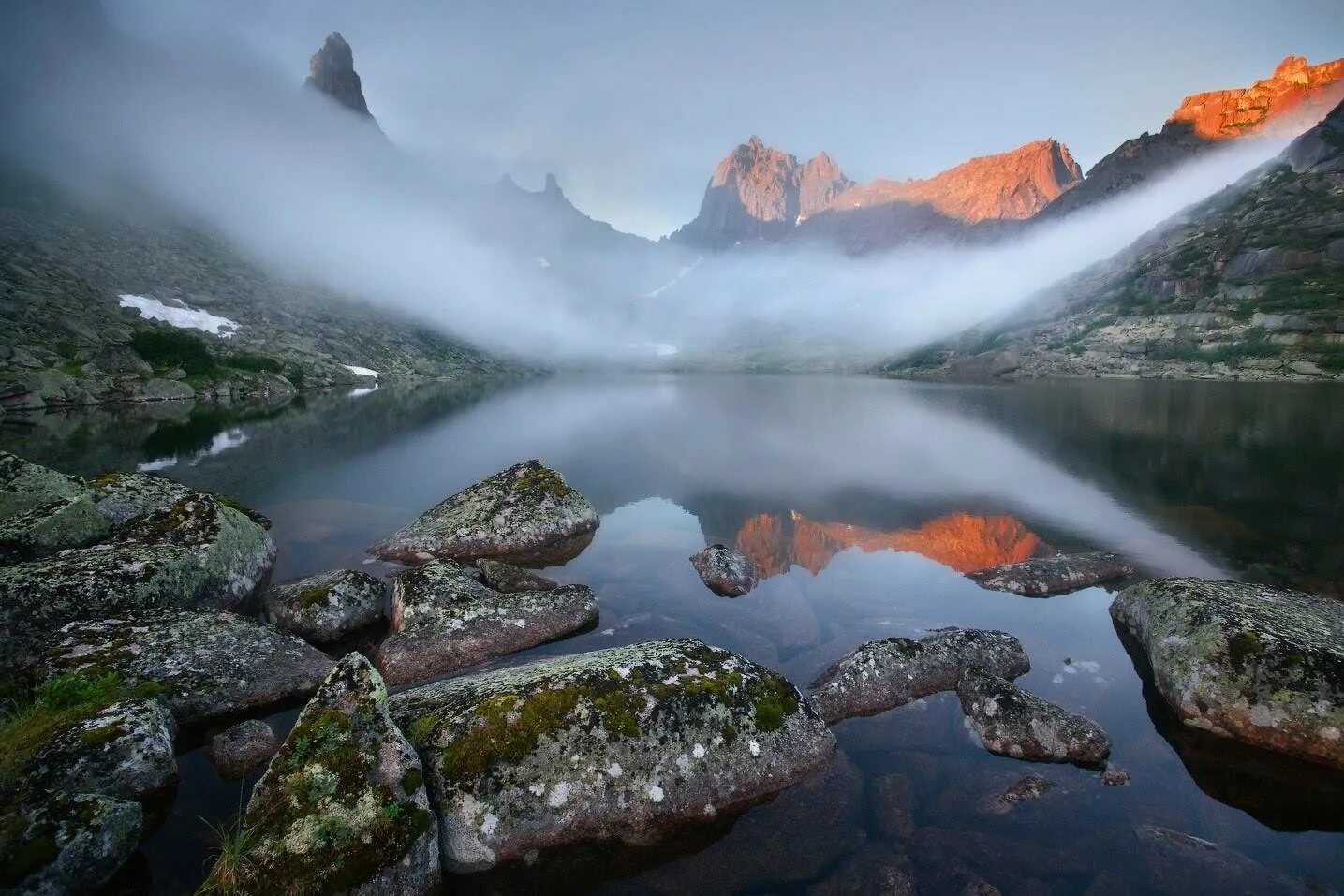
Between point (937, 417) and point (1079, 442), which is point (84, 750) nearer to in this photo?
point (1079, 442)

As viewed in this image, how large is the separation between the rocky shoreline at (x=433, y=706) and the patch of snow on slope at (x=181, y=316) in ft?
338

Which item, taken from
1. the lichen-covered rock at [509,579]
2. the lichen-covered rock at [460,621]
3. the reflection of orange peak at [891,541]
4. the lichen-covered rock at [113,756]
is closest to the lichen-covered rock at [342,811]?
the lichen-covered rock at [113,756]

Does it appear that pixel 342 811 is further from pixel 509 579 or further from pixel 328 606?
pixel 509 579

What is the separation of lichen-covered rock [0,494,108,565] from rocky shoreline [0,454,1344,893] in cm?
5

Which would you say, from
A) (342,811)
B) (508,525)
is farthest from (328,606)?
(342,811)

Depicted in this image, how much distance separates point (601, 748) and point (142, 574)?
36.9ft

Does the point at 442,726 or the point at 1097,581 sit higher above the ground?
the point at 442,726

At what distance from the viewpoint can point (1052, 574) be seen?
16859 mm

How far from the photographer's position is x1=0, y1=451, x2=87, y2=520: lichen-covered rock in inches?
590

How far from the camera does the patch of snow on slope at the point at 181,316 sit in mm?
90562

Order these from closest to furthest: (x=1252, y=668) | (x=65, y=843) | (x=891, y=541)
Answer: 1. (x=65, y=843)
2. (x=1252, y=668)
3. (x=891, y=541)

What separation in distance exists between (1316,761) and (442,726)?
13.8m

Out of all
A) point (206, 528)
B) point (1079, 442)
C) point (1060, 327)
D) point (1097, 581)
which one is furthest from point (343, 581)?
point (1060, 327)

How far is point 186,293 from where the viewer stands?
349ft
